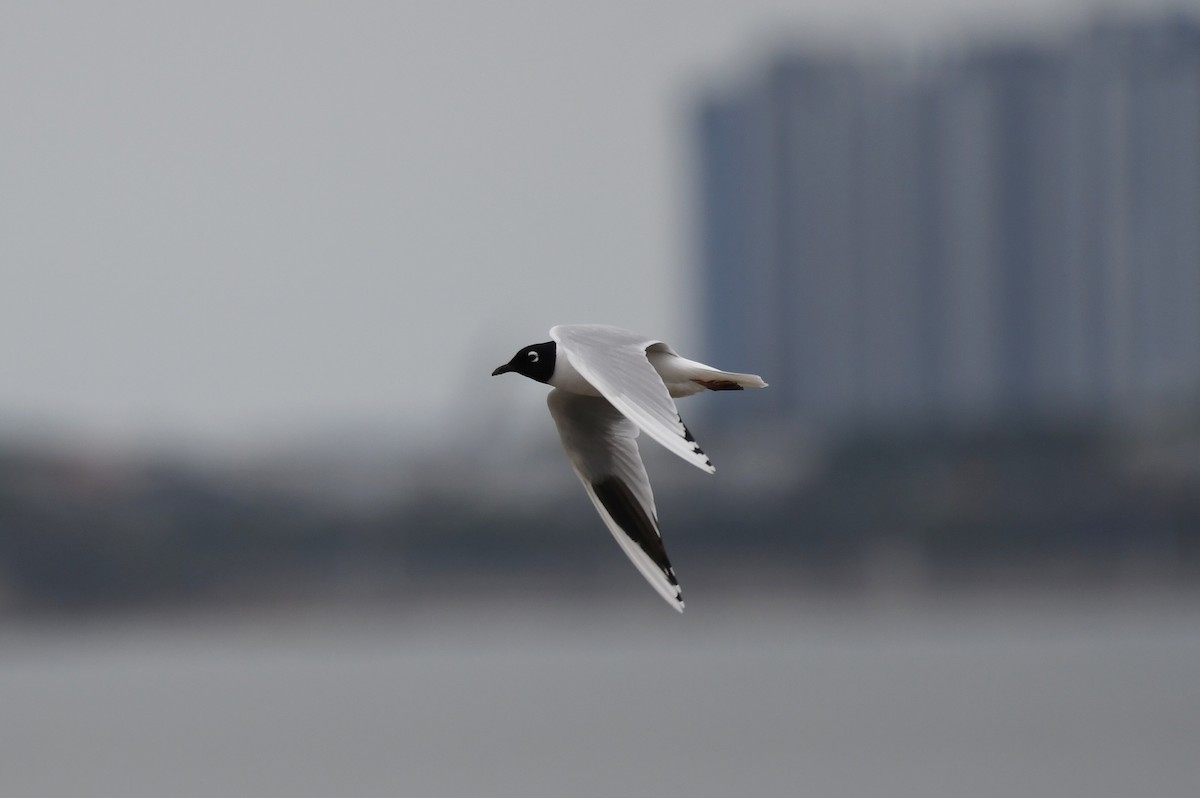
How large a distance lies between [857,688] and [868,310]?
4014 cm

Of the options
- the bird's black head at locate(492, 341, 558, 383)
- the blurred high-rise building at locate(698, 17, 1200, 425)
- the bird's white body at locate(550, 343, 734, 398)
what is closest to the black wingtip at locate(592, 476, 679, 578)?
the bird's white body at locate(550, 343, 734, 398)

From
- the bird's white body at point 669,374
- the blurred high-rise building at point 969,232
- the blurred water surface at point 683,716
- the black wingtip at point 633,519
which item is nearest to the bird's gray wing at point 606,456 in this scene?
the black wingtip at point 633,519

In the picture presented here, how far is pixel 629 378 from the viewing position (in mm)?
5809

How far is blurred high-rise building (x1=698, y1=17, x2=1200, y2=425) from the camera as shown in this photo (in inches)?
3780

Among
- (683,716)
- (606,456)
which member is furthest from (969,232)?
(606,456)

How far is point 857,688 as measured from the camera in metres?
63.5

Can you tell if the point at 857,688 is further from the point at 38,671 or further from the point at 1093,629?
the point at 38,671

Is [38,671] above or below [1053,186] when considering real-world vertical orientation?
below

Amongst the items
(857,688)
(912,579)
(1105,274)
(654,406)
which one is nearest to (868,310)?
(1105,274)

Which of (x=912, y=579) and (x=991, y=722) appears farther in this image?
(x=912, y=579)

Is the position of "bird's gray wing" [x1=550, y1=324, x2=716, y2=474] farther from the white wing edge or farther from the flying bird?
the white wing edge

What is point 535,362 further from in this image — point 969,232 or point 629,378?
point 969,232

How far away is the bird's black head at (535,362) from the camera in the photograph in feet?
22.0

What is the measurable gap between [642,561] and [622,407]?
1.90m
